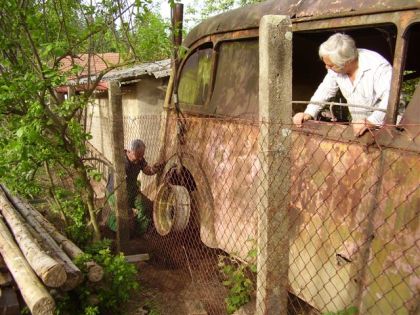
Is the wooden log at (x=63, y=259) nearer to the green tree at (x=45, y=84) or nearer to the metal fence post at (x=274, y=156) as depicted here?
the green tree at (x=45, y=84)

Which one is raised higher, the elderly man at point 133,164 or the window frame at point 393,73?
the window frame at point 393,73

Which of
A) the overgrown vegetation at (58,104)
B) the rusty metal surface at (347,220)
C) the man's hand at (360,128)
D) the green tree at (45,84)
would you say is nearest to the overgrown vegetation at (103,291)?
the overgrown vegetation at (58,104)

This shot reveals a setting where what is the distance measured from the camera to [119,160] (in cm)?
480

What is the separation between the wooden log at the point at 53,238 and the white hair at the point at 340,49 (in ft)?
7.88

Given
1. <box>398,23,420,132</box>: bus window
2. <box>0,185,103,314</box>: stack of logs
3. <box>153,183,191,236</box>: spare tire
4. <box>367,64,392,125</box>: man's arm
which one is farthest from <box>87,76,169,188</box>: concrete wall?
<box>367,64,392,125</box>: man's arm

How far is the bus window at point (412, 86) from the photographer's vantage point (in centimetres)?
237

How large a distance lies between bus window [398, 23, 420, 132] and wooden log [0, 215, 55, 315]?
2.37 m

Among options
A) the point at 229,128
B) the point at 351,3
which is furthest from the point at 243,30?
the point at 351,3

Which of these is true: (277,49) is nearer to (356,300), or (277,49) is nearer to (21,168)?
(356,300)

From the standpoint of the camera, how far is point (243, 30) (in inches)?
153

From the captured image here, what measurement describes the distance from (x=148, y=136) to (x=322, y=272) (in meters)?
4.89

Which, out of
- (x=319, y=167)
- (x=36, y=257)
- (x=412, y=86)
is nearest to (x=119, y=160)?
(x=36, y=257)

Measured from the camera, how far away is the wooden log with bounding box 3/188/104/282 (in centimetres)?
353

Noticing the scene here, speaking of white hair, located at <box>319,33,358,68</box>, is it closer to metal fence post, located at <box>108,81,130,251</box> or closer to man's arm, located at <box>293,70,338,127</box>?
man's arm, located at <box>293,70,338,127</box>
